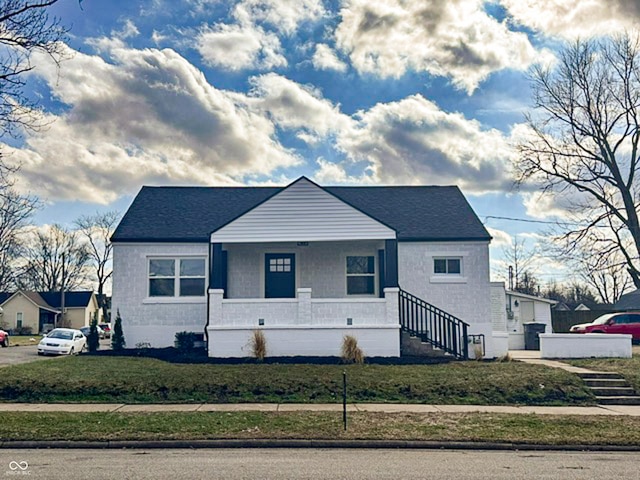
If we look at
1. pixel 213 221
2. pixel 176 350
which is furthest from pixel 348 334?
pixel 213 221

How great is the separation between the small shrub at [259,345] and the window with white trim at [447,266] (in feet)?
23.7

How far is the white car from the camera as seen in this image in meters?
28.2

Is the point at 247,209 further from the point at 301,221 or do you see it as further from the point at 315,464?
the point at 315,464

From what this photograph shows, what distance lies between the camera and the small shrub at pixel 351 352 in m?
17.3

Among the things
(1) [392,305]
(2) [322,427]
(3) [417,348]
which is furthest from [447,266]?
(2) [322,427]

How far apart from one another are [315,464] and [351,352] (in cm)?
885

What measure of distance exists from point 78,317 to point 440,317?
60444 millimetres

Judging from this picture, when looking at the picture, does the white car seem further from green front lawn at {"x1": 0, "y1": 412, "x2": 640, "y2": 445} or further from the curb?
the curb

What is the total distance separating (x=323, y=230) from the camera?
19094 mm

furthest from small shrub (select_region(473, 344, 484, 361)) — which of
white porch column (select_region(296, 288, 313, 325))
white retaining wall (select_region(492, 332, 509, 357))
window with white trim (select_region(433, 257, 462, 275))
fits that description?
white porch column (select_region(296, 288, 313, 325))

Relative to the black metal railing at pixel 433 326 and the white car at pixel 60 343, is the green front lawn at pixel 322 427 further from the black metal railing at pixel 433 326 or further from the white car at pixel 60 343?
the white car at pixel 60 343

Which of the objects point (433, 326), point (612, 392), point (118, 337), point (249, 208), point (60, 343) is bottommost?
point (612, 392)

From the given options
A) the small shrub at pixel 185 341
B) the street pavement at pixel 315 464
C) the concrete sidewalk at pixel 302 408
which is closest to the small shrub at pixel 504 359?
the concrete sidewalk at pixel 302 408

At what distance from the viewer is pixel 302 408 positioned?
1249 cm
